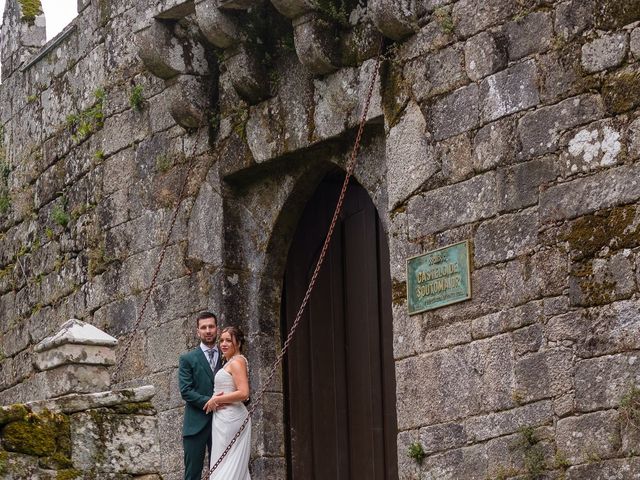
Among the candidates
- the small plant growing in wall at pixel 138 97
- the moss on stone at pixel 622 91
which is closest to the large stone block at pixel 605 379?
the moss on stone at pixel 622 91

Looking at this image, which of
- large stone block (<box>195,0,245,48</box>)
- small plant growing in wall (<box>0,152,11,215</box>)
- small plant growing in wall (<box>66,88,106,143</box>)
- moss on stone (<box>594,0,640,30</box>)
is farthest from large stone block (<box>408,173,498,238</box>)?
small plant growing in wall (<box>0,152,11,215</box>)

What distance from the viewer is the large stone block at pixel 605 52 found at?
338 inches

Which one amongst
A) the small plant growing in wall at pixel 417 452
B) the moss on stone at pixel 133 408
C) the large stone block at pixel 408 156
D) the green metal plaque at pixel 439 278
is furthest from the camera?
the large stone block at pixel 408 156

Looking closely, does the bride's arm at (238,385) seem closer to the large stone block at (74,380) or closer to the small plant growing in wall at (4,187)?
the large stone block at (74,380)

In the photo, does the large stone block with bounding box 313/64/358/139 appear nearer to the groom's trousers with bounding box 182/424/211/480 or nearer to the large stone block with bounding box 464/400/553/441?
the groom's trousers with bounding box 182/424/211/480

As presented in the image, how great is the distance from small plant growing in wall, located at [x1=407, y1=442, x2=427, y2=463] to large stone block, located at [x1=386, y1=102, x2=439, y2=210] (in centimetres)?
126

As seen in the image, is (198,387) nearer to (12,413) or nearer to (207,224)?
(207,224)

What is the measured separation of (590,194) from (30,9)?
6.34 meters

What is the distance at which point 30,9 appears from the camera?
45.3ft

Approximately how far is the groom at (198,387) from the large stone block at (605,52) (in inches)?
109

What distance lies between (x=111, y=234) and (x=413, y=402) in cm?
338

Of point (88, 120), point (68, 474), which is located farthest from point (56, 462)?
point (88, 120)

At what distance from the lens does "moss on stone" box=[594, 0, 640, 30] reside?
8.53 metres

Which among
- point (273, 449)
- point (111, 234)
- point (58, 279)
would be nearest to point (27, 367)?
point (58, 279)
